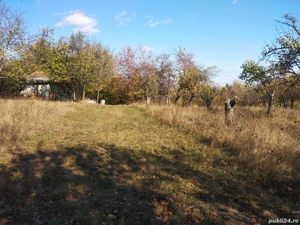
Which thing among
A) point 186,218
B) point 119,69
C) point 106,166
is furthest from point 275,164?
point 119,69

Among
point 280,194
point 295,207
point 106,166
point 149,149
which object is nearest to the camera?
point 295,207

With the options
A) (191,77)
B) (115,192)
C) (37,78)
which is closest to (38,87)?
(37,78)

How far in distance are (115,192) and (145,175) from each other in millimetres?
867

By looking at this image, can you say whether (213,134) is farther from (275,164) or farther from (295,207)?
(295,207)

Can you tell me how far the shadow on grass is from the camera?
10.0ft

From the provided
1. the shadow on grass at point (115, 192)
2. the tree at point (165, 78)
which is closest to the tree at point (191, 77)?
the tree at point (165, 78)

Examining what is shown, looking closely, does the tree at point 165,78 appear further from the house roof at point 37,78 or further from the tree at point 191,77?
the house roof at point 37,78

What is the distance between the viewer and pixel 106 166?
4742 mm

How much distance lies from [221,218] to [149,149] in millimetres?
3142

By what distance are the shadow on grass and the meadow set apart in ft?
0.05

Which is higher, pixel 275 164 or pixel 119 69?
pixel 119 69

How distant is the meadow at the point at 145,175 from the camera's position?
3.16 m

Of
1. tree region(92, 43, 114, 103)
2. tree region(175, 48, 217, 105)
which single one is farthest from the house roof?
tree region(175, 48, 217, 105)

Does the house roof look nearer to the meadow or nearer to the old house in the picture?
the old house
